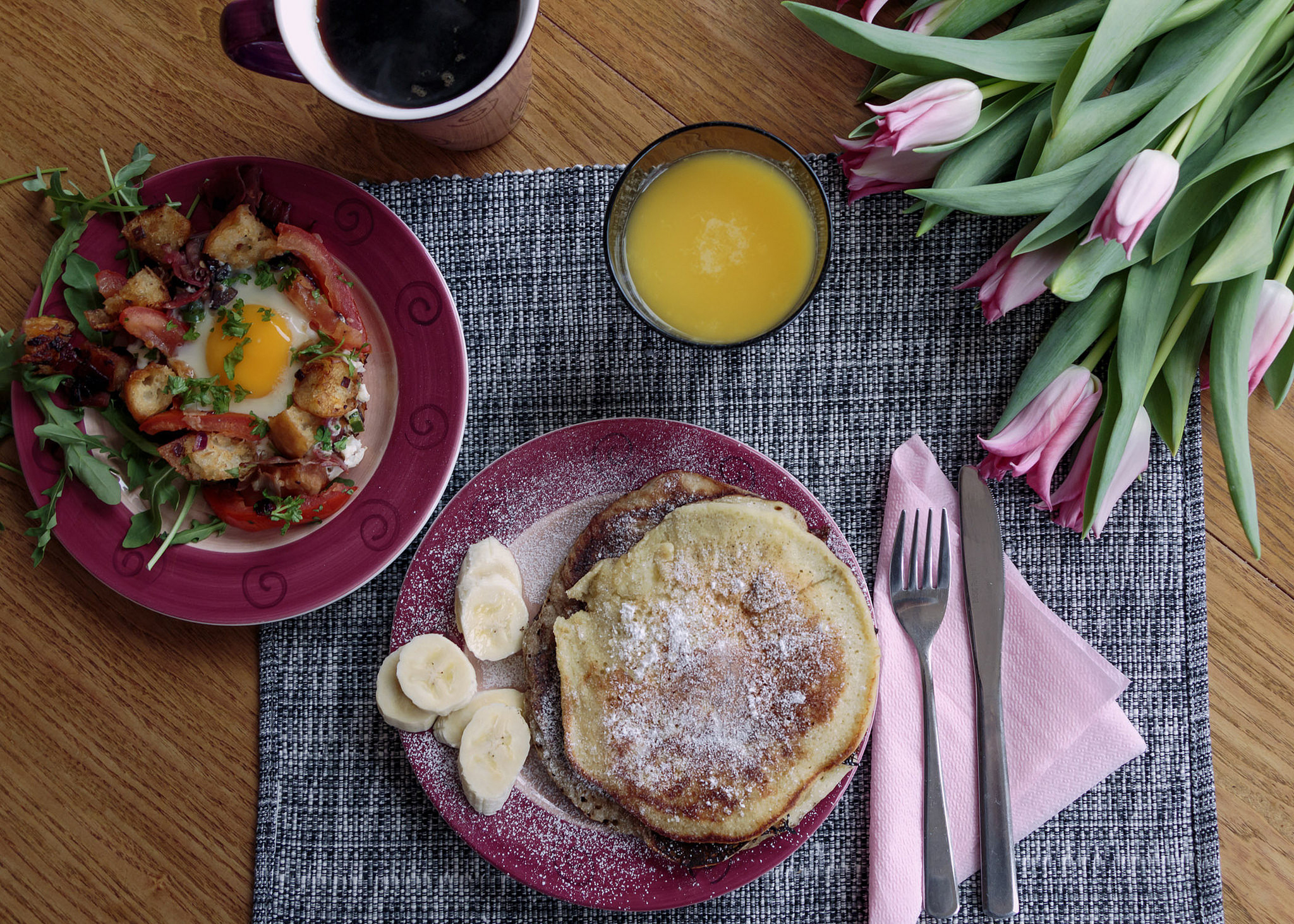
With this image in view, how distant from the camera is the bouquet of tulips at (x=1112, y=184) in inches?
46.6

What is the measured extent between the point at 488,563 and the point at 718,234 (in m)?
0.67

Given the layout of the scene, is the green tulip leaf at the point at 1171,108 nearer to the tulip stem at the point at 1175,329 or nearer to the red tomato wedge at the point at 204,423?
the tulip stem at the point at 1175,329

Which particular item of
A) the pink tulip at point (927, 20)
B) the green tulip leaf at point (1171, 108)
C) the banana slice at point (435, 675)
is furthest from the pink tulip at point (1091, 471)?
the banana slice at point (435, 675)

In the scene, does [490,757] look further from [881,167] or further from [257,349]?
[881,167]

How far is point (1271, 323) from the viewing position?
127 centimetres

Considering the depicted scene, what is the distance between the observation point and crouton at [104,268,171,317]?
4.65ft

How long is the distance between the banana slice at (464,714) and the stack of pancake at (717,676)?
0.10m

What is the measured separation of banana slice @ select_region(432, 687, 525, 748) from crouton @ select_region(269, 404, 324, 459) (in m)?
0.51

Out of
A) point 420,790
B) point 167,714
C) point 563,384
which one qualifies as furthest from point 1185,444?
point 167,714

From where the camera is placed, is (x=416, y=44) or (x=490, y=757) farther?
(x=490, y=757)

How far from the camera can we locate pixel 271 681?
1.56 meters

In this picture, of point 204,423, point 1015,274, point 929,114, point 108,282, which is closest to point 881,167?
point 929,114

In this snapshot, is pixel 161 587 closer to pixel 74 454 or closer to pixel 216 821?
pixel 74 454

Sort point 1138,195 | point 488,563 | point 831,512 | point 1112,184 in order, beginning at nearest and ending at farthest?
1. point 1138,195
2. point 1112,184
3. point 488,563
4. point 831,512
